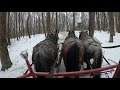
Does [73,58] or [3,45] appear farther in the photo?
[3,45]

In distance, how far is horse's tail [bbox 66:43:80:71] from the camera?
452 centimetres

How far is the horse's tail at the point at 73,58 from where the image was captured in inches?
178

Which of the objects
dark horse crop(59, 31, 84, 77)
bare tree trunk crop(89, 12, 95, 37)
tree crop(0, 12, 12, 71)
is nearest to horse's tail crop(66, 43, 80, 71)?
dark horse crop(59, 31, 84, 77)

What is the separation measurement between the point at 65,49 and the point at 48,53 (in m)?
0.43

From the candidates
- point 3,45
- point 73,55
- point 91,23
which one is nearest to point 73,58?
point 73,55

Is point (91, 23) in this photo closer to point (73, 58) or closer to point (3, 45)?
point (3, 45)

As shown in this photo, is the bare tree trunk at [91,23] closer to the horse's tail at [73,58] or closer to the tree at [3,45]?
the tree at [3,45]

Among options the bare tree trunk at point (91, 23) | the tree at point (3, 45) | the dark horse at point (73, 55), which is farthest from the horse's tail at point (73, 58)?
the bare tree trunk at point (91, 23)

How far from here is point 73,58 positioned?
4555 millimetres
